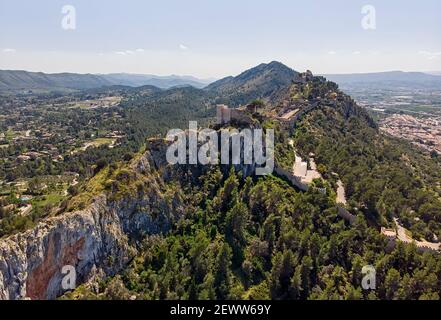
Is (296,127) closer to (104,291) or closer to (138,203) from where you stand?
(138,203)

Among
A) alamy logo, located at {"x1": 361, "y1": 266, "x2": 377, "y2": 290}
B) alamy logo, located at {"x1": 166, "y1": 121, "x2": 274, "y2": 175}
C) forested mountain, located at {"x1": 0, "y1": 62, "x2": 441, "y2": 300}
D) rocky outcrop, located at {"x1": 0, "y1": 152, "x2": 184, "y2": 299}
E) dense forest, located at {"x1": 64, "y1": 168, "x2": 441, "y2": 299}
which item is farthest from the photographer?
alamy logo, located at {"x1": 166, "y1": 121, "x2": 274, "y2": 175}

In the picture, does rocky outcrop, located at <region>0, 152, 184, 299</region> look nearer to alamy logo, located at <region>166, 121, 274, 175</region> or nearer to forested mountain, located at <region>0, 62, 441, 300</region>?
forested mountain, located at <region>0, 62, 441, 300</region>

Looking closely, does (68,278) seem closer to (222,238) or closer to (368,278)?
(222,238)

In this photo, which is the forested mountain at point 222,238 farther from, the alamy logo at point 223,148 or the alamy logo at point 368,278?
the alamy logo at point 223,148

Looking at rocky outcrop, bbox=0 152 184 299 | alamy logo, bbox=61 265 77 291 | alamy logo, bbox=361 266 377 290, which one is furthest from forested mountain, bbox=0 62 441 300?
alamy logo, bbox=61 265 77 291
